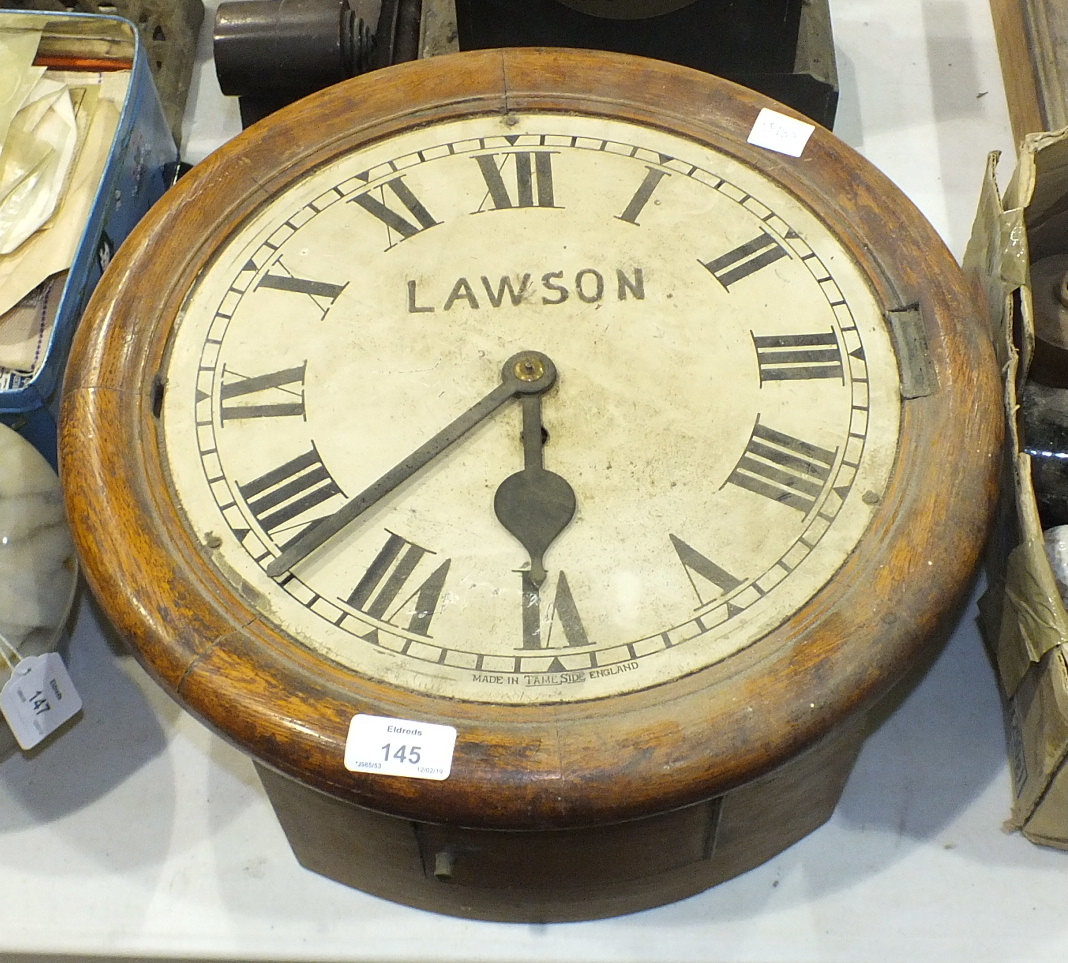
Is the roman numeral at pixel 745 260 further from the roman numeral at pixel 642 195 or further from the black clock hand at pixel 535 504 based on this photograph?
the black clock hand at pixel 535 504

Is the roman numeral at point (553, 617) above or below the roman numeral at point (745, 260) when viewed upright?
below

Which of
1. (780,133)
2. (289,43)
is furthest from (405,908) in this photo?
(289,43)

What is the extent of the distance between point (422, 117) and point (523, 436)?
0.38m

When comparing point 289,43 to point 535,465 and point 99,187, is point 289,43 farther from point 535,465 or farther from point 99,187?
point 535,465

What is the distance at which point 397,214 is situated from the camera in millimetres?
1347

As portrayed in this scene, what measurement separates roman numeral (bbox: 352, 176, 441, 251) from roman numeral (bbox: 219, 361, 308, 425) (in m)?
0.18

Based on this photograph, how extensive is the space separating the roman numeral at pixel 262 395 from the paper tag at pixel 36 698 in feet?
1.02

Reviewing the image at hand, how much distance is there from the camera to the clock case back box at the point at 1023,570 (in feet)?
4.05

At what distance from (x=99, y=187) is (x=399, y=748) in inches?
34.5

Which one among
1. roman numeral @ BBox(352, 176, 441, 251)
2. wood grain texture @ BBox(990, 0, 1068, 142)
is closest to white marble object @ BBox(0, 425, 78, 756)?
roman numeral @ BBox(352, 176, 441, 251)

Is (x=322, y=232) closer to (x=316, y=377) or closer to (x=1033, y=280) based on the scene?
(x=316, y=377)

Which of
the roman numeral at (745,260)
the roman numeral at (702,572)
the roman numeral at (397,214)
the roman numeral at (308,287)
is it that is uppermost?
the roman numeral at (397,214)

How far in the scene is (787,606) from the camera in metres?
1.11

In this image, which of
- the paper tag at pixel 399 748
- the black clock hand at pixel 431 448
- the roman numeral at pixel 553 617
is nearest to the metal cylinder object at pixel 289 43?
the black clock hand at pixel 431 448
